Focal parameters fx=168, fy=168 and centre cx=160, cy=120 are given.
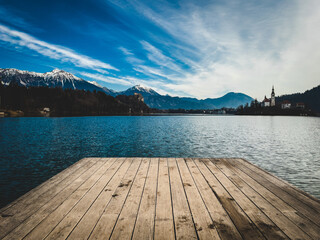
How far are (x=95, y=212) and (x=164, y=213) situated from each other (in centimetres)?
150

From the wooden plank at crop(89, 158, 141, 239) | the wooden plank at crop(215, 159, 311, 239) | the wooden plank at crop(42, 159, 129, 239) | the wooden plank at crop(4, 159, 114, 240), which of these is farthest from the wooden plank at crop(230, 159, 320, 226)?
the wooden plank at crop(4, 159, 114, 240)

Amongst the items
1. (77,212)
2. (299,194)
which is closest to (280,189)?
(299,194)

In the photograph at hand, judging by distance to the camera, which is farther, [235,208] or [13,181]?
→ [13,181]

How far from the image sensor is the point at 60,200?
13.8ft

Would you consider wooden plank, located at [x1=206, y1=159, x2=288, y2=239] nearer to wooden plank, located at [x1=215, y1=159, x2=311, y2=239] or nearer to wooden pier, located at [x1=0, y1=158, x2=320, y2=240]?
wooden pier, located at [x1=0, y1=158, x2=320, y2=240]

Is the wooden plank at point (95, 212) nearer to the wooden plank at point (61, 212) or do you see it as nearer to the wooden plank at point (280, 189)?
the wooden plank at point (61, 212)

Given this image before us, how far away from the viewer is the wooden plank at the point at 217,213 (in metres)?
3.00

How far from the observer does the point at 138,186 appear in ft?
16.5

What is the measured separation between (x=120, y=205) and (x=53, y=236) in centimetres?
138

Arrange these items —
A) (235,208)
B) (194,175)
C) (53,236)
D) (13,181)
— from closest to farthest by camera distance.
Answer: (53,236)
(235,208)
(194,175)
(13,181)

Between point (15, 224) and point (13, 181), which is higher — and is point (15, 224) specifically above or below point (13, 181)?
above

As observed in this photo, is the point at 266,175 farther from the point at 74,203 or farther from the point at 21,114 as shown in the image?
the point at 21,114

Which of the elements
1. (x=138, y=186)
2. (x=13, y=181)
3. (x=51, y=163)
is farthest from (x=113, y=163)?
(x=51, y=163)

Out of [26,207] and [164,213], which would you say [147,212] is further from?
[26,207]
